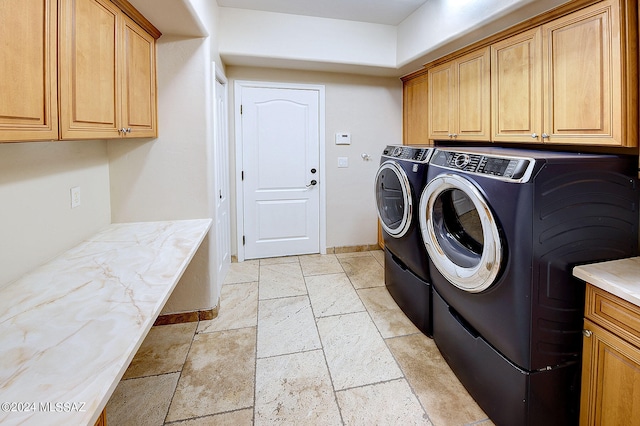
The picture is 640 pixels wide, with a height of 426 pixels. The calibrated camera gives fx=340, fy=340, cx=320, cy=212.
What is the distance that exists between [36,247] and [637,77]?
9.39 ft

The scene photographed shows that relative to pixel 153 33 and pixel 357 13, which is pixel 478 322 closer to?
pixel 153 33

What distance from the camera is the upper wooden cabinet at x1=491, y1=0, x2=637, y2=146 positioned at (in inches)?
61.6

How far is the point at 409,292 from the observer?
2.51 meters

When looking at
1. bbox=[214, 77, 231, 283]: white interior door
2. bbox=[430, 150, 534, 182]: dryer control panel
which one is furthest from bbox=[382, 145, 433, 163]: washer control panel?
bbox=[214, 77, 231, 283]: white interior door

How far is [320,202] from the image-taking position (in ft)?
13.2

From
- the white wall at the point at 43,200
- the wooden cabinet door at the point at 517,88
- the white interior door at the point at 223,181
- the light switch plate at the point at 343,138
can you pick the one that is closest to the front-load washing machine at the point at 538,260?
the wooden cabinet door at the point at 517,88

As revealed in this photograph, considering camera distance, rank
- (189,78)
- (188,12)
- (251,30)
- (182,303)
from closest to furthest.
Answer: (188,12) < (189,78) < (182,303) < (251,30)

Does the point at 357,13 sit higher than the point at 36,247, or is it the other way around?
the point at 357,13

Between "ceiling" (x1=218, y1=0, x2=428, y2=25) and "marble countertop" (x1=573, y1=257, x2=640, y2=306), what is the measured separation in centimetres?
250

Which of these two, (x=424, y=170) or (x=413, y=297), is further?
(x=413, y=297)

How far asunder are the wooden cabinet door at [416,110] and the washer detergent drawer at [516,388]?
2378 millimetres

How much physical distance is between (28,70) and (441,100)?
285 centimetres

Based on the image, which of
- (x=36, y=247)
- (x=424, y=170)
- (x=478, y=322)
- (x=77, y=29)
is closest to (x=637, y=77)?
(x=424, y=170)

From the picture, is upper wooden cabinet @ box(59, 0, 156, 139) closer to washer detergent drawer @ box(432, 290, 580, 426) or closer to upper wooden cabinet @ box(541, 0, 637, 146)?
washer detergent drawer @ box(432, 290, 580, 426)
